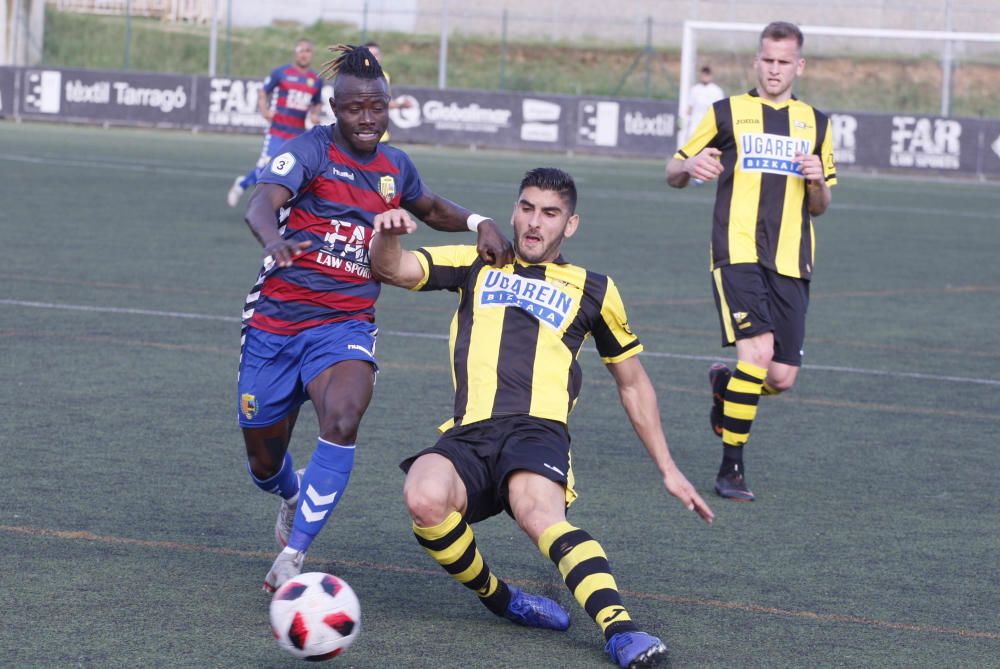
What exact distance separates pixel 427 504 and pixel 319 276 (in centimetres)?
109

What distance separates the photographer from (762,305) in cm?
734

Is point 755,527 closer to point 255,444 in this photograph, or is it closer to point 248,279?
point 255,444

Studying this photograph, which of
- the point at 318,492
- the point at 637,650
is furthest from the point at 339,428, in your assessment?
the point at 637,650

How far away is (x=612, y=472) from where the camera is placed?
727 centimetres

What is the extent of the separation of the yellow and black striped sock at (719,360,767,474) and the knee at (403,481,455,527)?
8.28 ft

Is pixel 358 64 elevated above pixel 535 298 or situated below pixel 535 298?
above

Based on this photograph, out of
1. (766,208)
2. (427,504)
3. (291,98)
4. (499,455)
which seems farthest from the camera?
(291,98)

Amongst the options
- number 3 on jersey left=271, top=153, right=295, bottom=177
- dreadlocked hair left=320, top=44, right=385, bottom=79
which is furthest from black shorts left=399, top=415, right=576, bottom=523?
dreadlocked hair left=320, top=44, right=385, bottom=79

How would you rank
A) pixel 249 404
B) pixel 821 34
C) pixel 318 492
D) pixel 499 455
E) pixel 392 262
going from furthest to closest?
pixel 821 34 → pixel 249 404 → pixel 392 262 → pixel 318 492 → pixel 499 455

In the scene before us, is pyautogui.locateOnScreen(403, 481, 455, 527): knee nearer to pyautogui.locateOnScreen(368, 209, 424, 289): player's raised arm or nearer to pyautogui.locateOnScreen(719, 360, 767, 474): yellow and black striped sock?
pyautogui.locateOnScreen(368, 209, 424, 289): player's raised arm

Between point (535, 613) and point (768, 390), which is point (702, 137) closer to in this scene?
point (768, 390)

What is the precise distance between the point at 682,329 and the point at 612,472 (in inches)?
175

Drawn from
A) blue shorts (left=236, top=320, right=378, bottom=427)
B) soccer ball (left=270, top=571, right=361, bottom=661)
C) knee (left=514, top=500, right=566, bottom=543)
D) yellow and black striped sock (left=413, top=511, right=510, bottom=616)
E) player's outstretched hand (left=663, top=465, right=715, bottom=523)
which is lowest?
soccer ball (left=270, top=571, right=361, bottom=661)

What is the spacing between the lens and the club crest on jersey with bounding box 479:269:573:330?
17.1 feet
